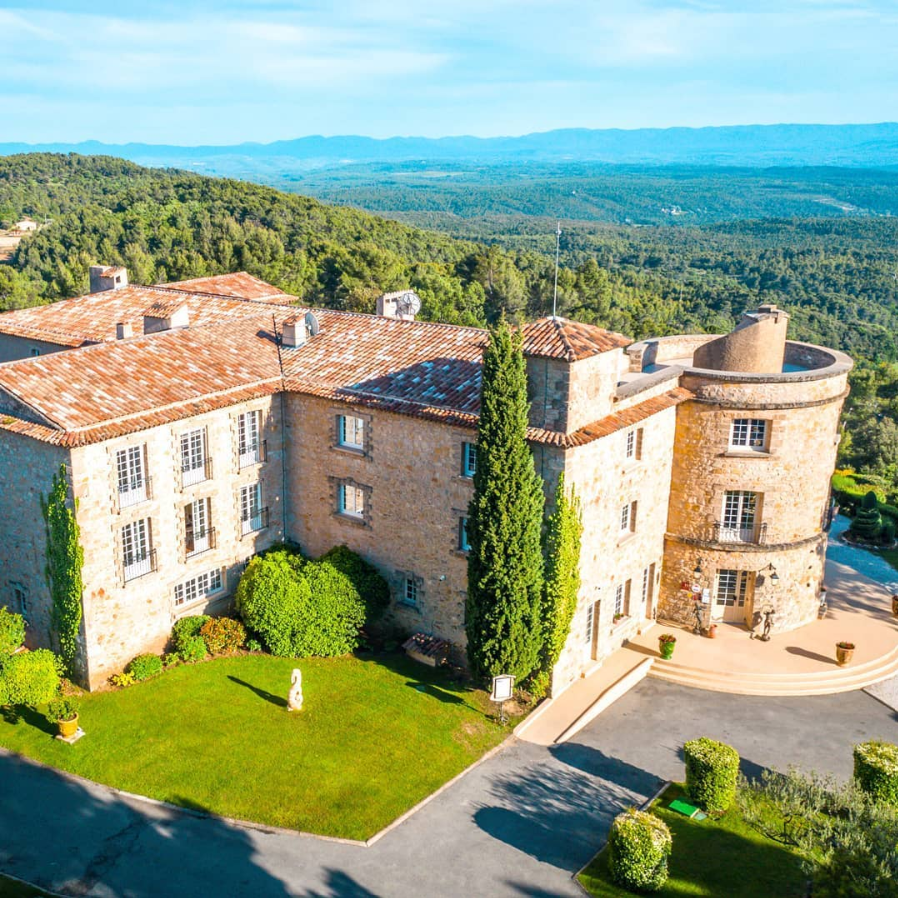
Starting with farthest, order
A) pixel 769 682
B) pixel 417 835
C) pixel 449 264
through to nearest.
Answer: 1. pixel 449 264
2. pixel 769 682
3. pixel 417 835

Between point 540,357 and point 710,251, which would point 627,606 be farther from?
point 710,251

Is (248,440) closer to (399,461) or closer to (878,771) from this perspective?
(399,461)

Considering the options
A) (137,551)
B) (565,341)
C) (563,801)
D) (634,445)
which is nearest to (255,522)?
(137,551)

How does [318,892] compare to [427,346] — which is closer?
[318,892]

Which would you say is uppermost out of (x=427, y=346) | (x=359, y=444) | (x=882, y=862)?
(x=427, y=346)

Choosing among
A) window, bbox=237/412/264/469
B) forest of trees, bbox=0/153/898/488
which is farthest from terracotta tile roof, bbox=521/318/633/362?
forest of trees, bbox=0/153/898/488

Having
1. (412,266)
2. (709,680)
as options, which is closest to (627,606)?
(709,680)
